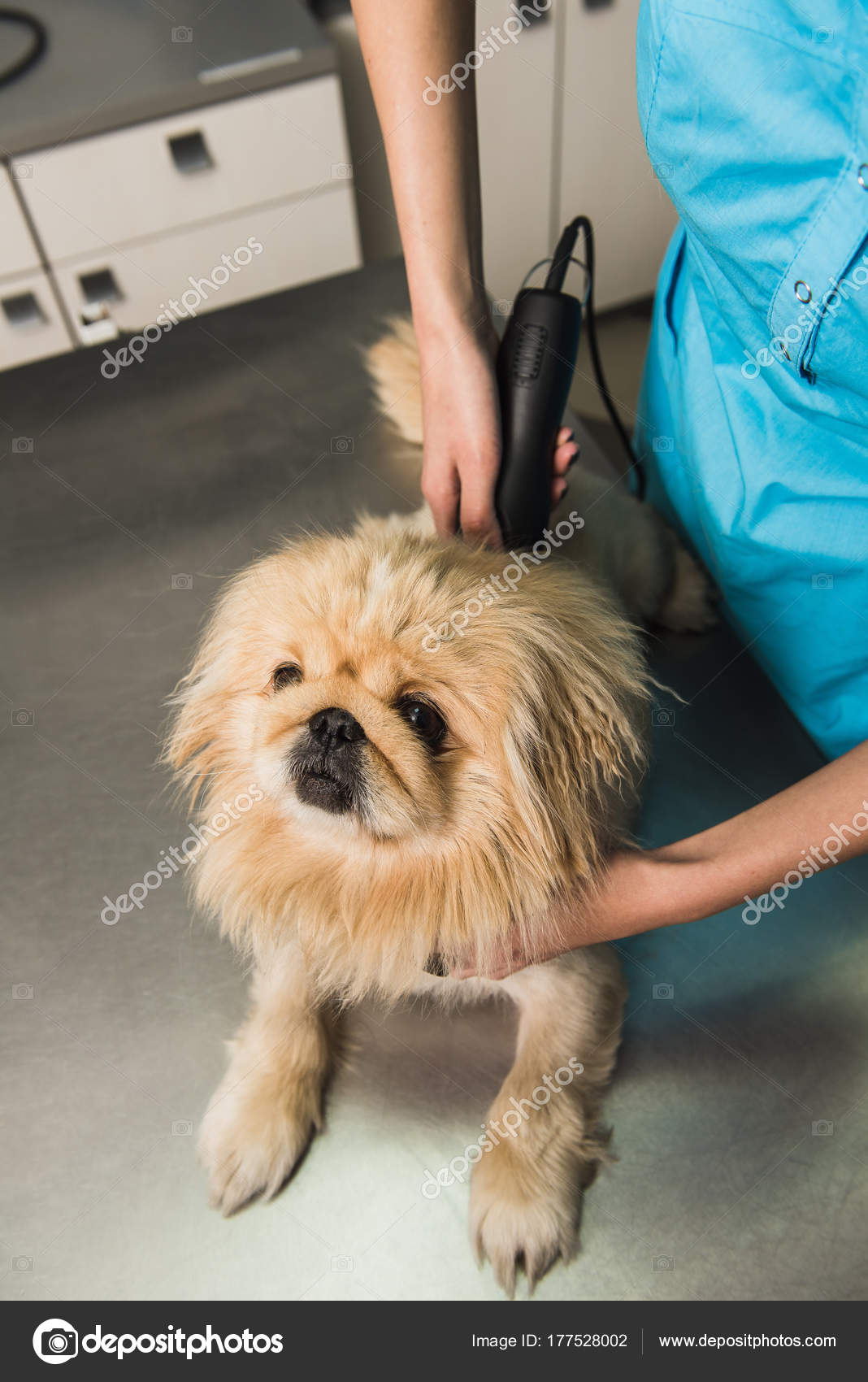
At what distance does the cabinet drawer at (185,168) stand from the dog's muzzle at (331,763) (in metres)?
2.06

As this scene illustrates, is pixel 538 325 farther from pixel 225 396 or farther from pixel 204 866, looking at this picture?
pixel 204 866

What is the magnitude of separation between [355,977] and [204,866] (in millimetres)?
238

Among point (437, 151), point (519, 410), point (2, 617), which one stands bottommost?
point (2, 617)

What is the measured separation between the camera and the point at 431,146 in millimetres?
1238

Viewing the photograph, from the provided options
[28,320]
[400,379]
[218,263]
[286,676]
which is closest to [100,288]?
[28,320]

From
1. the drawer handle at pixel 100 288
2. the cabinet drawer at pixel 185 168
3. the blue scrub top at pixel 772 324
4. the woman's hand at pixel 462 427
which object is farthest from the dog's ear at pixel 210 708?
the drawer handle at pixel 100 288

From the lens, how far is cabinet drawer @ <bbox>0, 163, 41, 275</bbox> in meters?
2.40

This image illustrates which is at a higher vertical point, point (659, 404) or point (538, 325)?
point (538, 325)

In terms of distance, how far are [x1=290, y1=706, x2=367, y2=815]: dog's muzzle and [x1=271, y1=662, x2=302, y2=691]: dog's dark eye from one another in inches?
4.2

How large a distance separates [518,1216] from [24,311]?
2679 mm

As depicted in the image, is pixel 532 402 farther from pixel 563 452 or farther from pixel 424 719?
pixel 424 719

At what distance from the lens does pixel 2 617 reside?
1475mm

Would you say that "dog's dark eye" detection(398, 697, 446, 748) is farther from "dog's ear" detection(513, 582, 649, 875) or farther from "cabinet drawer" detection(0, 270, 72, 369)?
"cabinet drawer" detection(0, 270, 72, 369)
